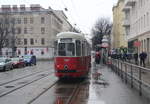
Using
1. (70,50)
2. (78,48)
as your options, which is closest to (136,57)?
(78,48)

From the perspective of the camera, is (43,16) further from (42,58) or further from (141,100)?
(141,100)

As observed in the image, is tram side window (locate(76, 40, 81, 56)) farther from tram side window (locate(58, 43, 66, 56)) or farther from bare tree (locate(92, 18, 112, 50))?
bare tree (locate(92, 18, 112, 50))

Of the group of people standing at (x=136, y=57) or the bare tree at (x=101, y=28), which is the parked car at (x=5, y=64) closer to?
the group of people standing at (x=136, y=57)

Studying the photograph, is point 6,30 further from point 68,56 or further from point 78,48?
point 68,56

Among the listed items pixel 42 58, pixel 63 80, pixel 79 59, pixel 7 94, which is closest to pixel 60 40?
pixel 79 59

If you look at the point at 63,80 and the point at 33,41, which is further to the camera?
the point at 33,41

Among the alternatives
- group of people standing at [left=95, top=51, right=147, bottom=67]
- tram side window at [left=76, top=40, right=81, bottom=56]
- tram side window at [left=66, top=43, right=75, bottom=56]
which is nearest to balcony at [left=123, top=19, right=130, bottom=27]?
group of people standing at [left=95, top=51, right=147, bottom=67]

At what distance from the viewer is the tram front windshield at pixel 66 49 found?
2055cm

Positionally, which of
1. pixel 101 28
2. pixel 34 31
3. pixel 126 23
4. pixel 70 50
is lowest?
pixel 70 50

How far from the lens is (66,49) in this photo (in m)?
20.7

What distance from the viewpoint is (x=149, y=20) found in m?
42.5

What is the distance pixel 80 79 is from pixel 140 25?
29542 millimetres

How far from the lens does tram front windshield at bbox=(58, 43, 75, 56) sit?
20547mm

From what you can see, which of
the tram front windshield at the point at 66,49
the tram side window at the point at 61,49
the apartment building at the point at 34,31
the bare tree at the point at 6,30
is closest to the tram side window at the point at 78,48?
the tram front windshield at the point at 66,49
